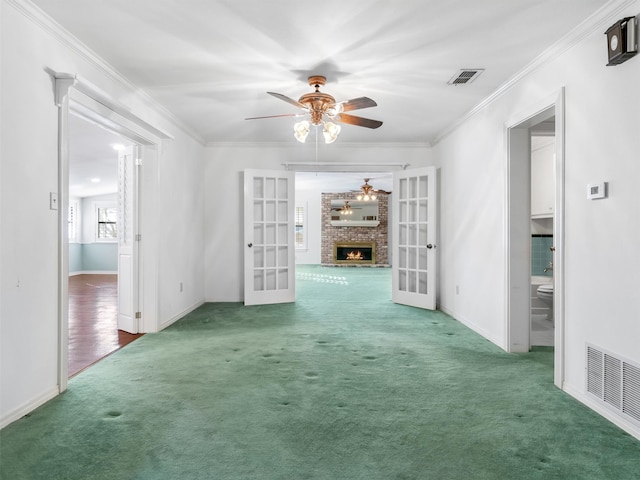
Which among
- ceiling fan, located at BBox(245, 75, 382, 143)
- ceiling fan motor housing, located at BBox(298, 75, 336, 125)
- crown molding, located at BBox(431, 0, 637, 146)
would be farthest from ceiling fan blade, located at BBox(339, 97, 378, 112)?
crown molding, located at BBox(431, 0, 637, 146)

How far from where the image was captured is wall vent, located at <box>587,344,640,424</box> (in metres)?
2.13

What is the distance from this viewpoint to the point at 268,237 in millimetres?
5953

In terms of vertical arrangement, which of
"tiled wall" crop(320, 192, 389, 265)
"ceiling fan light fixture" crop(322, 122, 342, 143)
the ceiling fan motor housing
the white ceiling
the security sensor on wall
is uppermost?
the white ceiling

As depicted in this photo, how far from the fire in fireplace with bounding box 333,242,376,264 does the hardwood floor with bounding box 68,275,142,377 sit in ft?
21.9

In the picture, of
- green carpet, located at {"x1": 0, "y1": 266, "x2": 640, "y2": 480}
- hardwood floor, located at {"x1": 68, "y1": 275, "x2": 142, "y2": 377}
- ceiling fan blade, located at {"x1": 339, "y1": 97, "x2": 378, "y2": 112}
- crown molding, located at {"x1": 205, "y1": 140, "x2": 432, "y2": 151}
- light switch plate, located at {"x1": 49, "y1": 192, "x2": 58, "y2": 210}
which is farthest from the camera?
crown molding, located at {"x1": 205, "y1": 140, "x2": 432, "y2": 151}

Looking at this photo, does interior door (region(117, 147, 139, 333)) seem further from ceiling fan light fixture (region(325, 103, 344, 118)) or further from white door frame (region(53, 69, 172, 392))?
ceiling fan light fixture (region(325, 103, 344, 118))

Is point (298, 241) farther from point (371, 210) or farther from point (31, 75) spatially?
point (31, 75)

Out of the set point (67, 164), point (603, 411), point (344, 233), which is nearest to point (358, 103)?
point (67, 164)

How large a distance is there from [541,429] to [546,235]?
159 inches

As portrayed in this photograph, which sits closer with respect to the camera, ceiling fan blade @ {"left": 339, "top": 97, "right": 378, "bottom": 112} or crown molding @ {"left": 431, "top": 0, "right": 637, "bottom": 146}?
crown molding @ {"left": 431, "top": 0, "right": 637, "bottom": 146}

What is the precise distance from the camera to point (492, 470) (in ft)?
5.82

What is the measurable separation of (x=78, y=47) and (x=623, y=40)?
135 inches

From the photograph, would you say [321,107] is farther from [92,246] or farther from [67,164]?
[92,246]

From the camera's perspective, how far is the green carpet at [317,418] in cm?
180
